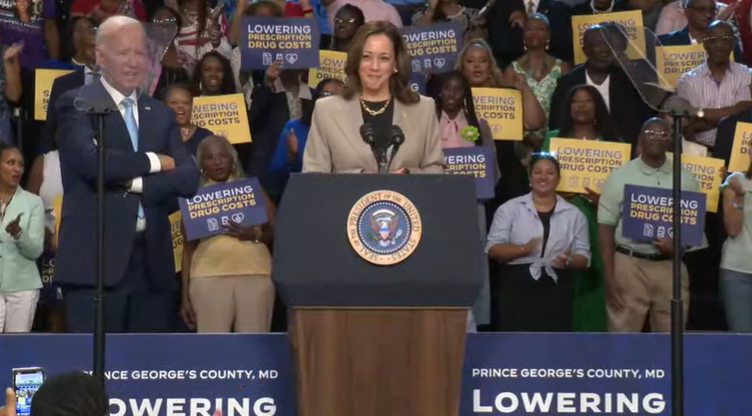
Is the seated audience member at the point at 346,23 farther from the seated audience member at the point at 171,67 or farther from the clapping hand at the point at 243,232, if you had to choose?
the clapping hand at the point at 243,232

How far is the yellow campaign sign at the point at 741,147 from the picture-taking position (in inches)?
366

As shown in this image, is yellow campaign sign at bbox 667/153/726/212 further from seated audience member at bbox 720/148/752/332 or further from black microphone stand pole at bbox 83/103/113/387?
black microphone stand pole at bbox 83/103/113/387

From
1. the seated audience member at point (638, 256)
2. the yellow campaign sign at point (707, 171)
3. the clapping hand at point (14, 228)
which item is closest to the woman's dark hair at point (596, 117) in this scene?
the seated audience member at point (638, 256)

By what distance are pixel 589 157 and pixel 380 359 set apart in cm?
383

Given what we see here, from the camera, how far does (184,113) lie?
9367mm

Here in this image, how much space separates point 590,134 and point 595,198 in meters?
0.41

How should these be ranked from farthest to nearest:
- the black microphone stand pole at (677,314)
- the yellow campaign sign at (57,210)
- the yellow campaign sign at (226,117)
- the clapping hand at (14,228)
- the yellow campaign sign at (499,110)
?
the yellow campaign sign at (499,110) < the yellow campaign sign at (226,117) < the yellow campaign sign at (57,210) < the clapping hand at (14,228) < the black microphone stand pole at (677,314)

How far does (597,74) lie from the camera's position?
394 inches

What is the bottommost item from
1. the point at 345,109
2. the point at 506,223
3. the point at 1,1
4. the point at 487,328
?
the point at 487,328

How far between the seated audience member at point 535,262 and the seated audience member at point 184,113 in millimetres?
1776

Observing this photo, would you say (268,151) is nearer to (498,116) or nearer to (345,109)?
(498,116)

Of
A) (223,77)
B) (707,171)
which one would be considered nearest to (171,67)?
(223,77)

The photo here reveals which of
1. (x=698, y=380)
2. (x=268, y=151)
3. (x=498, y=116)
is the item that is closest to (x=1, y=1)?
(x=268, y=151)

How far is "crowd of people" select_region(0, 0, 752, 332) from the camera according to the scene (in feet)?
22.3
